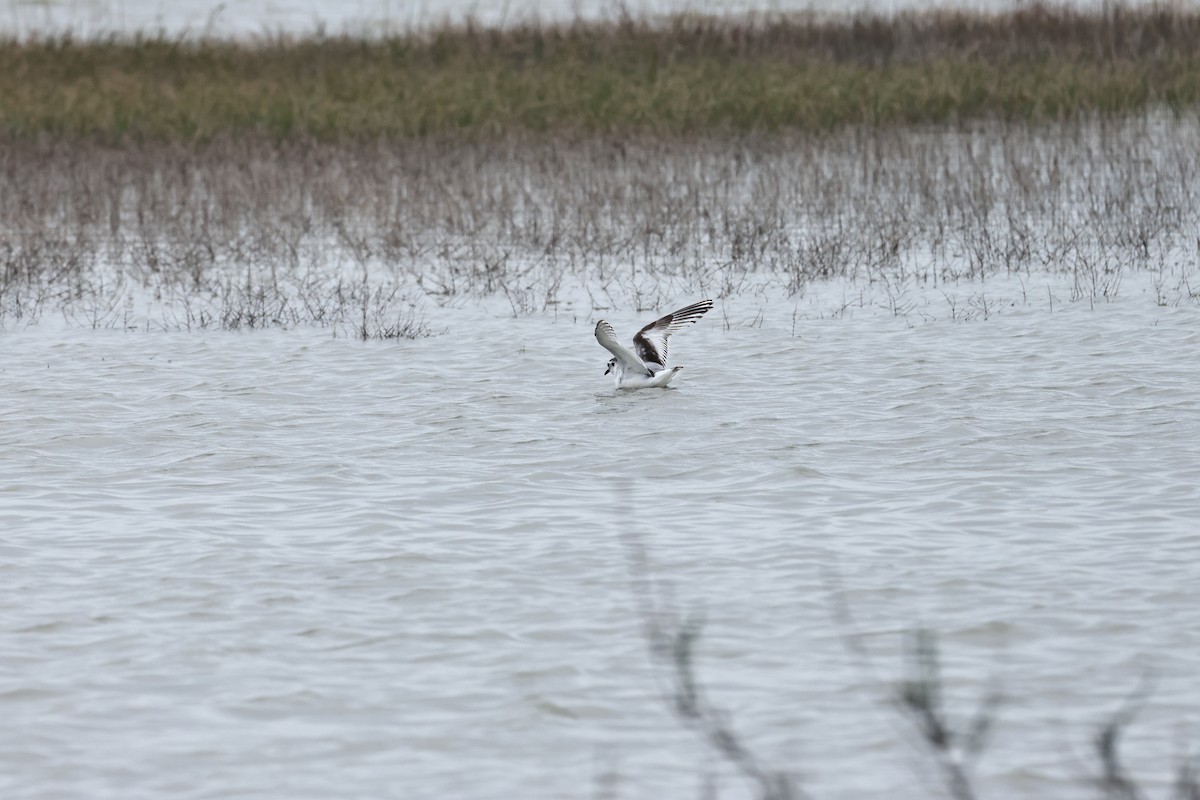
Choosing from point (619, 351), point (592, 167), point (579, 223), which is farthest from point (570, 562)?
point (592, 167)

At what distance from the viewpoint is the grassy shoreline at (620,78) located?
58.2 feet

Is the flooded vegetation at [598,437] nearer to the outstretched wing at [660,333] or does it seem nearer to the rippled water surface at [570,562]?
the rippled water surface at [570,562]

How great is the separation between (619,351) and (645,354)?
1.38 ft

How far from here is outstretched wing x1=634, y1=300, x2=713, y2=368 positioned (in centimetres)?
907

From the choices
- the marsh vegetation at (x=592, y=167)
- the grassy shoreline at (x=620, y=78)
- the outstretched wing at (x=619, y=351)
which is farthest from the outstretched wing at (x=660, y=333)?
the grassy shoreline at (x=620, y=78)

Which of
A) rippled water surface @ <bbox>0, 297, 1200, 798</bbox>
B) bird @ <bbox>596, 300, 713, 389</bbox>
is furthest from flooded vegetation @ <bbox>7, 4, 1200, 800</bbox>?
bird @ <bbox>596, 300, 713, 389</bbox>

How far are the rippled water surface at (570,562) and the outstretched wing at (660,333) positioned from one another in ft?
0.84

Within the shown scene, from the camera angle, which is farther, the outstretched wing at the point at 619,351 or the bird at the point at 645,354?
the bird at the point at 645,354

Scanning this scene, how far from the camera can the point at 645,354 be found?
9.06m

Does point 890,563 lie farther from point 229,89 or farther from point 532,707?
point 229,89

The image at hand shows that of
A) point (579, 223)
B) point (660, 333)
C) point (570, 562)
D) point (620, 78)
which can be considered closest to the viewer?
point (570, 562)

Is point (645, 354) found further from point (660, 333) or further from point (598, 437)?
point (598, 437)

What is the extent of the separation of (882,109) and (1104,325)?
7.96m

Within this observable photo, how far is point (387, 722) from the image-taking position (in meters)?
4.45
